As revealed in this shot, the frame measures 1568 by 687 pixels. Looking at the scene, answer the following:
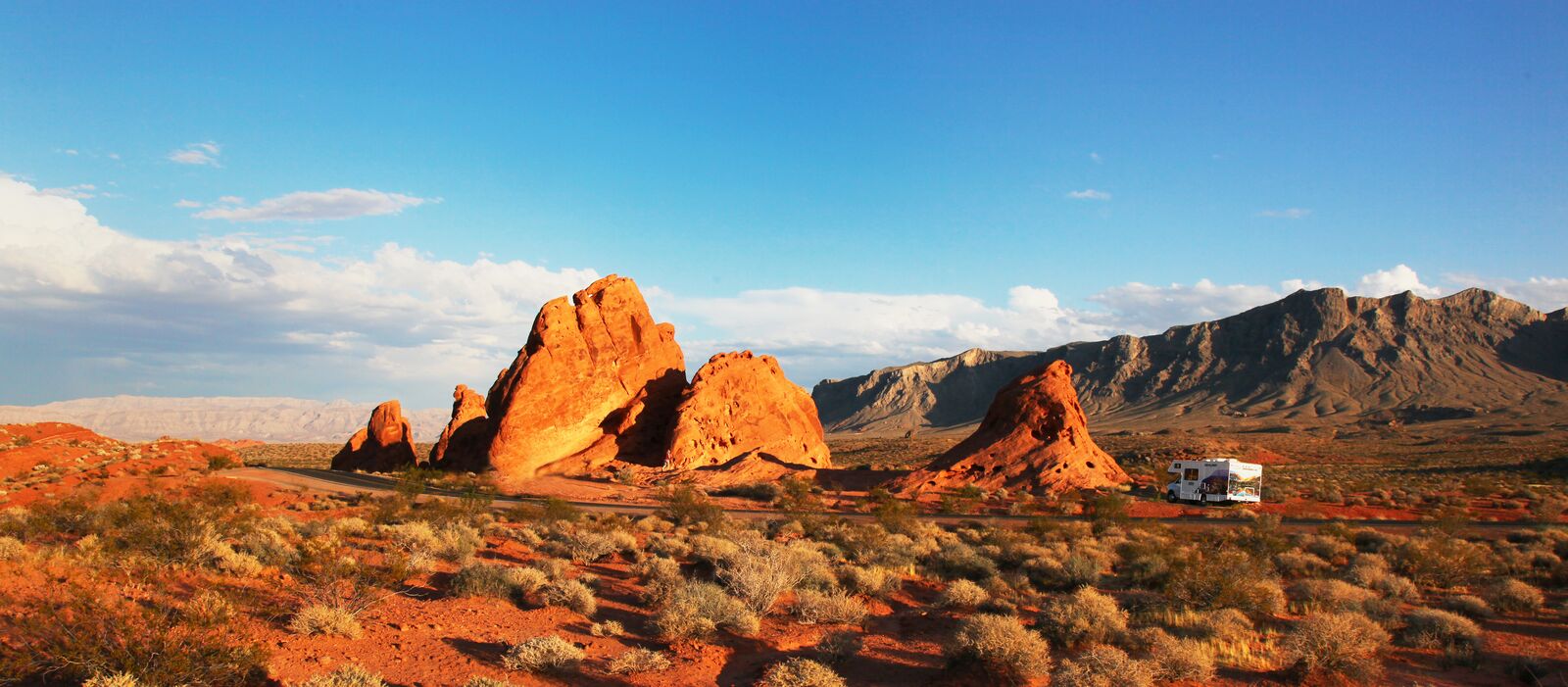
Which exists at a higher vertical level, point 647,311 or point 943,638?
point 647,311

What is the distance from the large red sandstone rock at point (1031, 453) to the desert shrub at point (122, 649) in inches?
1072

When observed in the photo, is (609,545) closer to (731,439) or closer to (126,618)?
(126,618)

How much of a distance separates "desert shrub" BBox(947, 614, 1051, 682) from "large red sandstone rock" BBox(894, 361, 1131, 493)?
23.5 meters

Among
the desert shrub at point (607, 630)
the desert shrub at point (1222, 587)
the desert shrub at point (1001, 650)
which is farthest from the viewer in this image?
the desert shrub at point (1222, 587)

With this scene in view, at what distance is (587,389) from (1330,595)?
33350 mm

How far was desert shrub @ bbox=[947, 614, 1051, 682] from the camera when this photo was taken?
894 centimetres

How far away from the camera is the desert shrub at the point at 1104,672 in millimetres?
8156

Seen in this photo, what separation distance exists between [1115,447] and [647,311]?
1821 inches

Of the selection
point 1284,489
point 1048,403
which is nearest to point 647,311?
point 1048,403

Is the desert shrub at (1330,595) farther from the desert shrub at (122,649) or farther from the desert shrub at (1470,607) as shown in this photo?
the desert shrub at (122,649)

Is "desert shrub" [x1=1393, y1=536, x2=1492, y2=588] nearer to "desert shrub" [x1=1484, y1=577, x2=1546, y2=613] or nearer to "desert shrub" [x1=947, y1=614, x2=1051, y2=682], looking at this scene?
"desert shrub" [x1=1484, y1=577, x2=1546, y2=613]

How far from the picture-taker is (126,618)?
7.75 meters

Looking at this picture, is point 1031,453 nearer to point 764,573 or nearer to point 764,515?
point 764,515

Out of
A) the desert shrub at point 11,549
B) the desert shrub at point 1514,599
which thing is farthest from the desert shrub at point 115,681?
the desert shrub at point 1514,599
